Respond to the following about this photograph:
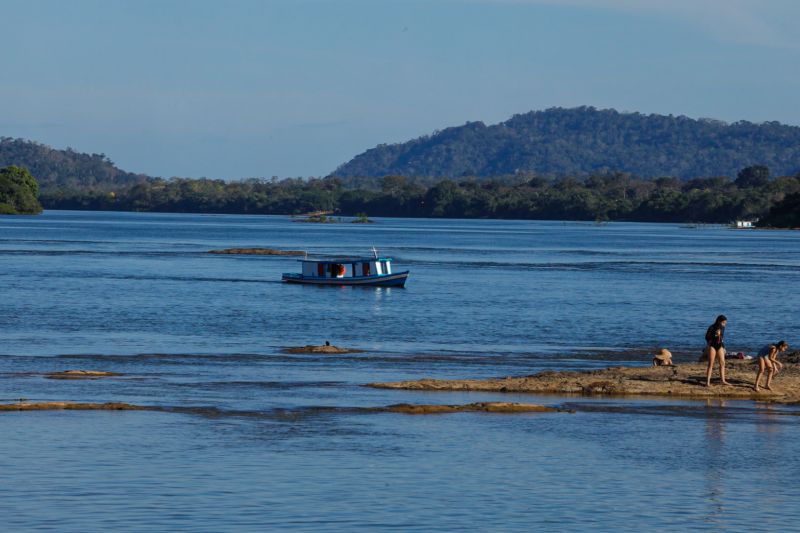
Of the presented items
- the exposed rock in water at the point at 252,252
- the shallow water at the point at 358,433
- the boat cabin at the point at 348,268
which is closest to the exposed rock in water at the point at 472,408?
the shallow water at the point at 358,433

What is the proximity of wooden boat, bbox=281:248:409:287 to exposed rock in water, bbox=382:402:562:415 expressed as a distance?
61169 millimetres

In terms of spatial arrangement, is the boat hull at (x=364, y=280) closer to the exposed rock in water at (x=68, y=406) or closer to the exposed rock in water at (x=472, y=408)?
the exposed rock in water at (x=472, y=408)

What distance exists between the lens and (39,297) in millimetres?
79500

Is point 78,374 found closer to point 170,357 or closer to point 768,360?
point 170,357

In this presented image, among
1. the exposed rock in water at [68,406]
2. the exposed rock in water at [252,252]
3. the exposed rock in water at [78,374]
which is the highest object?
the exposed rock in water at [68,406]

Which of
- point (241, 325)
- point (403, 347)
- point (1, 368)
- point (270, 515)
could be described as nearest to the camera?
point (270, 515)

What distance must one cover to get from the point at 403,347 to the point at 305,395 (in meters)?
16.9

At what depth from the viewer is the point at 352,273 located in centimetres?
9938

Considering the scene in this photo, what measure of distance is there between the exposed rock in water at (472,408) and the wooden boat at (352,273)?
61169mm

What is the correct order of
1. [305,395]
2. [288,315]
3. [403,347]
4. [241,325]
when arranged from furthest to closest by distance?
[288,315]
[241,325]
[403,347]
[305,395]

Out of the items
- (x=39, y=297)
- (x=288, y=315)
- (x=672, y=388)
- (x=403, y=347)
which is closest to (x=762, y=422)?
(x=672, y=388)

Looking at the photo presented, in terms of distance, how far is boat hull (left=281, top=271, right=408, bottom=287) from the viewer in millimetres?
→ 97375

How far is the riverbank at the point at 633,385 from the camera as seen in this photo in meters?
38.7

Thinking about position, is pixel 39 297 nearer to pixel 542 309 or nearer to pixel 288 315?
pixel 288 315
